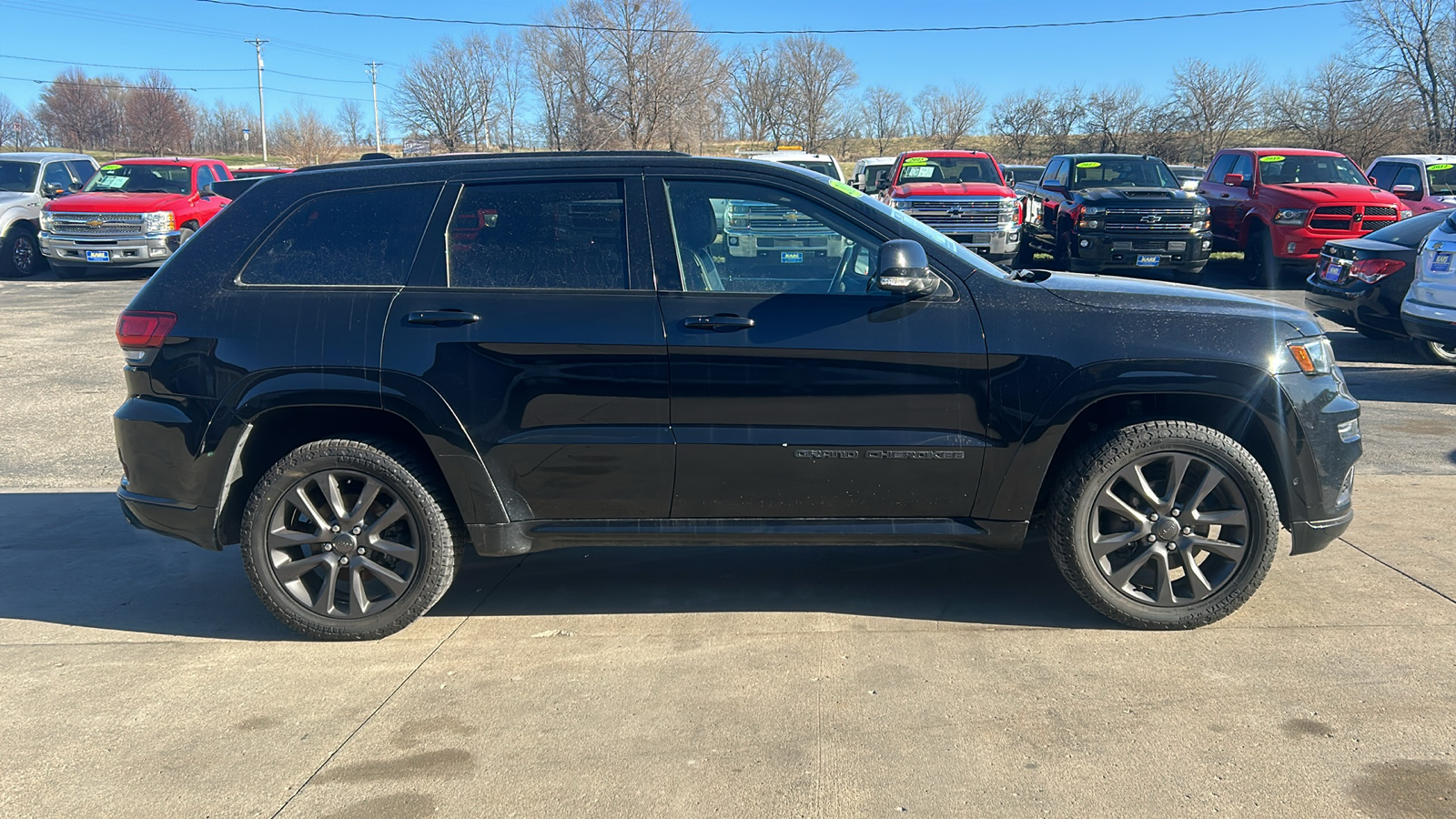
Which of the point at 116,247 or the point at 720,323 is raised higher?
the point at 116,247

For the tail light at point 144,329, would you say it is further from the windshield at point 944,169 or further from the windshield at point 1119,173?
the windshield at point 1119,173

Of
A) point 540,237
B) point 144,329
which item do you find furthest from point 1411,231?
point 144,329

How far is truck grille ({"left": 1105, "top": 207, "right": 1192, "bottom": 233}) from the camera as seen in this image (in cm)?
1477

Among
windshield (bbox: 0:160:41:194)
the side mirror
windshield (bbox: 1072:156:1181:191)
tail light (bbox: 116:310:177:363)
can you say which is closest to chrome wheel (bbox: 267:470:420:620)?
tail light (bbox: 116:310:177:363)

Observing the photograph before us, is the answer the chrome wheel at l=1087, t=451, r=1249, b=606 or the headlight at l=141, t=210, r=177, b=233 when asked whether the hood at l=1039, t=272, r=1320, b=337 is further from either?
the headlight at l=141, t=210, r=177, b=233

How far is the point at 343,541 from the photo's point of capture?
4062 mm

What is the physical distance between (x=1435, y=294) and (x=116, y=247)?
18068 millimetres

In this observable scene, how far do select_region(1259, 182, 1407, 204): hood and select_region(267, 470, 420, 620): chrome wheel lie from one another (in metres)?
15.2

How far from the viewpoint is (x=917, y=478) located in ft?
12.8

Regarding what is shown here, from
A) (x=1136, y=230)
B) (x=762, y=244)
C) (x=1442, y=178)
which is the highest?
(x=1442, y=178)

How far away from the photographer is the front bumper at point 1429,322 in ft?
27.5

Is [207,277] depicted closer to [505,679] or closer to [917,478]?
[505,679]

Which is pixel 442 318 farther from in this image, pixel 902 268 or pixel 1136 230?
pixel 1136 230

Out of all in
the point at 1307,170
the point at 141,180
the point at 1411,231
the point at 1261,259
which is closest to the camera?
the point at 1411,231
